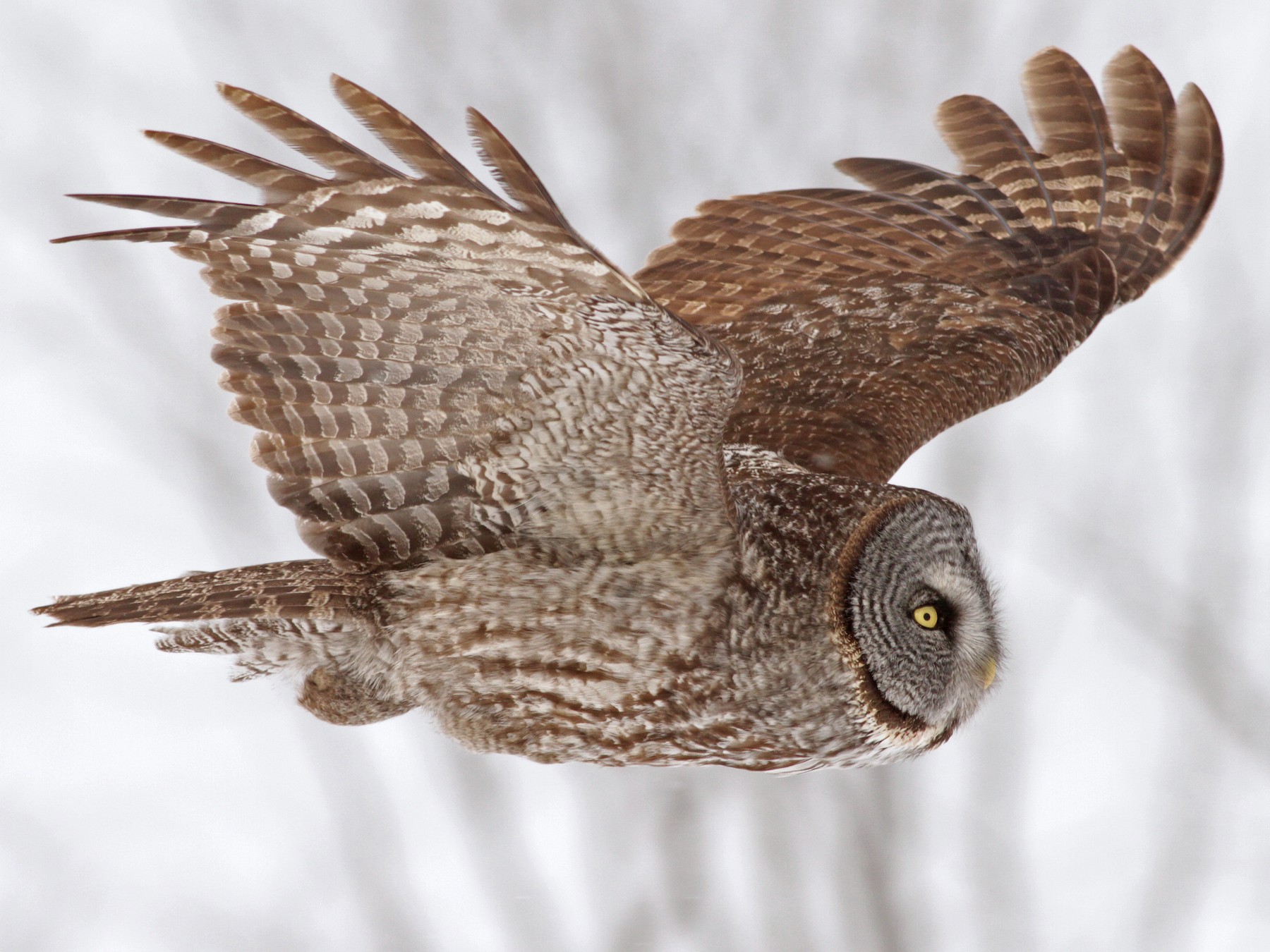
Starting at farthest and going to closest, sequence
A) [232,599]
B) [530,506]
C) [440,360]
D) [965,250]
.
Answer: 1. [965,250]
2. [232,599]
3. [530,506]
4. [440,360]

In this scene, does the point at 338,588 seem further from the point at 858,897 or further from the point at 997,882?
the point at 997,882

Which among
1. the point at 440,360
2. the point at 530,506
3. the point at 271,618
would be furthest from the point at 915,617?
the point at 271,618

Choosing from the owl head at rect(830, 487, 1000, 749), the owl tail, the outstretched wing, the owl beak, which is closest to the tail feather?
the owl tail

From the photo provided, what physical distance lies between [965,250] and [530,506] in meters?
2.53

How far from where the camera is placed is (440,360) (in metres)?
3.00

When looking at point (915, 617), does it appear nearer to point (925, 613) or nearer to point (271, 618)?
point (925, 613)

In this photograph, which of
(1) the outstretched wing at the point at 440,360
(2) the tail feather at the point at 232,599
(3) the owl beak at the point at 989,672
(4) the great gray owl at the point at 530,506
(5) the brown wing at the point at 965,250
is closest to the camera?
(1) the outstretched wing at the point at 440,360

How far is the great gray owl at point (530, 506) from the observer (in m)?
2.65

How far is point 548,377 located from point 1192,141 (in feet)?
11.0

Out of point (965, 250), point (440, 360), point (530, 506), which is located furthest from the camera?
point (965, 250)

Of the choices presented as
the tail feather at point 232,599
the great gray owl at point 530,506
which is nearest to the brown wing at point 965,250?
the great gray owl at point 530,506

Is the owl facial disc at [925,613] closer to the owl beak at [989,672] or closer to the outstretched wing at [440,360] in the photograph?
the owl beak at [989,672]

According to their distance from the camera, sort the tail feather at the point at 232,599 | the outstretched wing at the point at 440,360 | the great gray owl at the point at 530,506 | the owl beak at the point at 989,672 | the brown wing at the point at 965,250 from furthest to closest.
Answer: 1. the brown wing at the point at 965,250
2. the owl beak at the point at 989,672
3. the tail feather at the point at 232,599
4. the great gray owl at the point at 530,506
5. the outstretched wing at the point at 440,360

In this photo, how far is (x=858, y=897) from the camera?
4316mm
